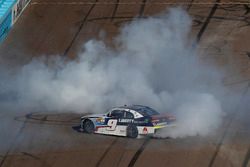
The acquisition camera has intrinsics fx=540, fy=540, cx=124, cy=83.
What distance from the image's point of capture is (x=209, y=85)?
2097cm

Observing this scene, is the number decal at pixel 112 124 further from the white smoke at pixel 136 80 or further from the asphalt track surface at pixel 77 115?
A: the white smoke at pixel 136 80

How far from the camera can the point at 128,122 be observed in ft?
57.7

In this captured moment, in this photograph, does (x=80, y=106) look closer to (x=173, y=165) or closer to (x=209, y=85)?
(x=209, y=85)

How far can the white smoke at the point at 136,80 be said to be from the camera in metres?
18.4

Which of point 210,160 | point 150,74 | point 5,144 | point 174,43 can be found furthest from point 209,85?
point 5,144

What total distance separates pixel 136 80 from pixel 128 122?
406cm

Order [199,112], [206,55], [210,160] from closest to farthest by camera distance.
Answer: [210,160], [199,112], [206,55]

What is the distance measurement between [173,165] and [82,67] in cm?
911

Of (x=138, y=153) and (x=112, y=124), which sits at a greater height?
(x=112, y=124)

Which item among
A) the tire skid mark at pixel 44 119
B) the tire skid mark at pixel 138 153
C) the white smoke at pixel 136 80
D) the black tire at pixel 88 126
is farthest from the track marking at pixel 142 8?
the tire skid mark at pixel 138 153

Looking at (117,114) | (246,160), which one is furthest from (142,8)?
(246,160)

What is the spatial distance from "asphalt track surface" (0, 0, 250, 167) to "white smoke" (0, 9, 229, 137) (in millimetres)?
732

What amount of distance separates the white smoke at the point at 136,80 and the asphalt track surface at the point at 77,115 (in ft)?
2.40

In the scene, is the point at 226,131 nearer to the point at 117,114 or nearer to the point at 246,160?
the point at 246,160
